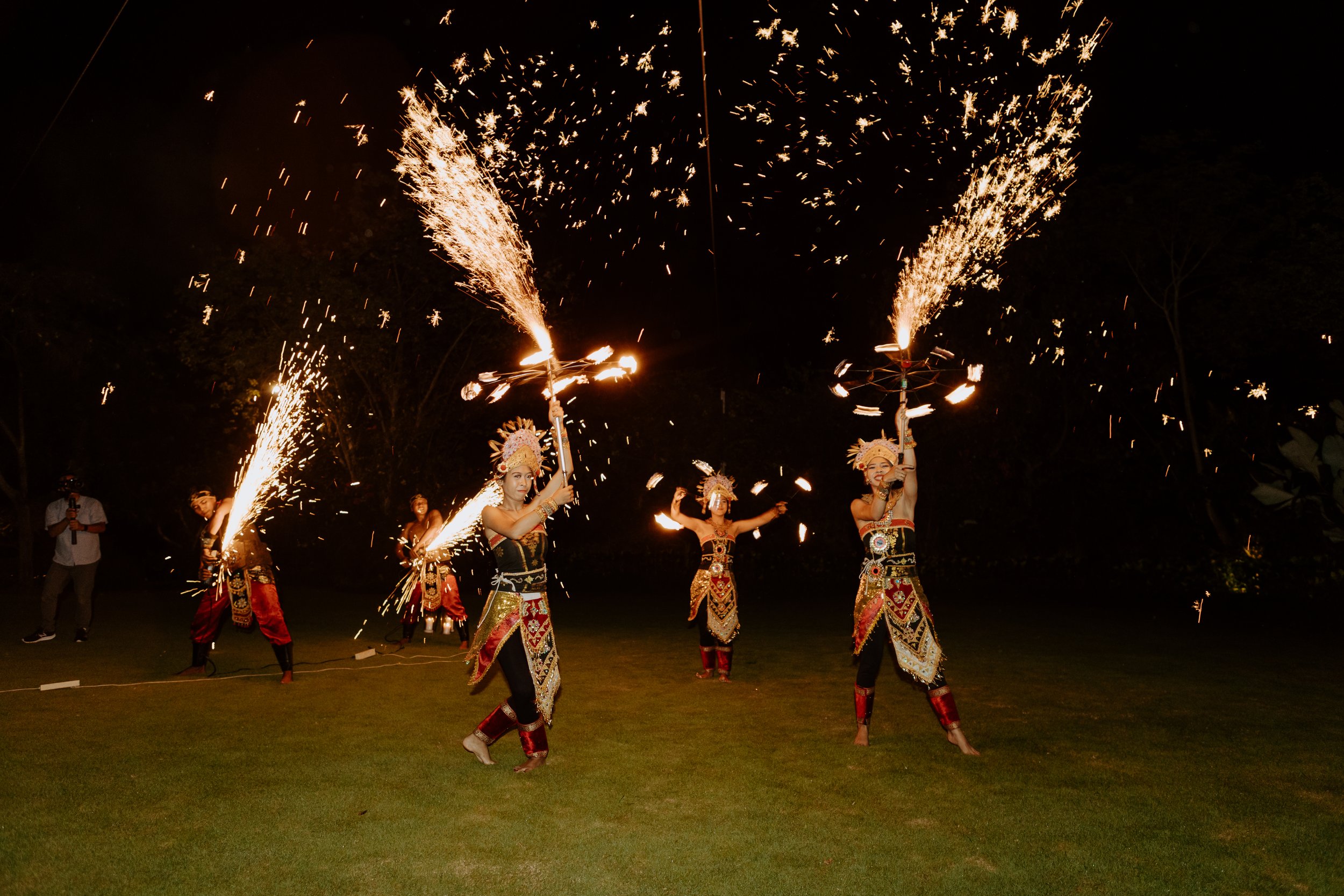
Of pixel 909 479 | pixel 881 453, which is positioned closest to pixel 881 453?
pixel 881 453

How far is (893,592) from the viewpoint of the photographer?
21.8 feet

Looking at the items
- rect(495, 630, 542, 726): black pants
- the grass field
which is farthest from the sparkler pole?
the grass field

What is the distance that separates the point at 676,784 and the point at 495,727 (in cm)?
127

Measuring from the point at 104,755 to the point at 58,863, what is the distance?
6.64ft

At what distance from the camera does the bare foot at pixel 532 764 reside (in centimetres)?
609

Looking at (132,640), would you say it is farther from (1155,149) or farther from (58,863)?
(1155,149)

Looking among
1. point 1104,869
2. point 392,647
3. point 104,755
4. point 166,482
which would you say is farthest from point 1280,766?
point 166,482

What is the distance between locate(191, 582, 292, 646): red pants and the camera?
8.86m

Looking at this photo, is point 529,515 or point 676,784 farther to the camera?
point 529,515

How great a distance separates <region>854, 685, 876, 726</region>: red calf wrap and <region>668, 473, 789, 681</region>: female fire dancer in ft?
7.77

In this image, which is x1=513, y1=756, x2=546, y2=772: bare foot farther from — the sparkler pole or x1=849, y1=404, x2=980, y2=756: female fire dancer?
x1=849, y1=404, x2=980, y2=756: female fire dancer

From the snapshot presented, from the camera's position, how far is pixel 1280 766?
627cm

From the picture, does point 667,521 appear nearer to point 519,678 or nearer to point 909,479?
point 909,479

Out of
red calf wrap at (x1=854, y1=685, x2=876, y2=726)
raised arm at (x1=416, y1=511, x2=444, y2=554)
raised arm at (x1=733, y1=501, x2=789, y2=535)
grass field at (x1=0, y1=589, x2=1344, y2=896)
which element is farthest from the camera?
raised arm at (x1=416, y1=511, x2=444, y2=554)
